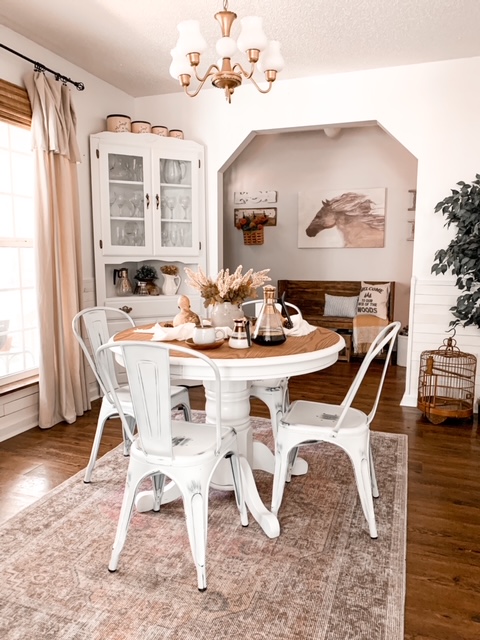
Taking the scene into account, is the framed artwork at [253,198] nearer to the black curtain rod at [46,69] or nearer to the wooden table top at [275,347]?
the black curtain rod at [46,69]

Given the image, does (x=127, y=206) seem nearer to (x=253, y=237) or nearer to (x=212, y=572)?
(x=253, y=237)

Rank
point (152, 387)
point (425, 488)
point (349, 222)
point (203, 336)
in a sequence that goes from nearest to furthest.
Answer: point (152, 387)
point (203, 336)
point (425, 488)
point (349, 222)

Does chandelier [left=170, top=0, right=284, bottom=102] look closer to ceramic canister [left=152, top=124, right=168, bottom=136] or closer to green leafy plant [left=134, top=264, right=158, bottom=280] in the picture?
ceramic canister [left=152, top=124, right=168, bottom=136]

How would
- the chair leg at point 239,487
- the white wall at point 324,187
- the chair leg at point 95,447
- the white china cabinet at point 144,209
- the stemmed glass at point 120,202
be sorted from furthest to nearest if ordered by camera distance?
the white wall at point 324,187 → the stemmed glass at point 120,202 → the white china cabinet at point 144,209 → the chair leg at point 95,447 → the chair leg at point 239,487

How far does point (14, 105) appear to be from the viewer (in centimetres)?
308

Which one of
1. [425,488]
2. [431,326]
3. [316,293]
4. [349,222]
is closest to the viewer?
[425,488]

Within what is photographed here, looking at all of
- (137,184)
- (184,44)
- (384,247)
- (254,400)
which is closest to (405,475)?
(254,400)

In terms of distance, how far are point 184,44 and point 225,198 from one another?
4.30m

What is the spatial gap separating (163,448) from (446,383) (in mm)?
2777

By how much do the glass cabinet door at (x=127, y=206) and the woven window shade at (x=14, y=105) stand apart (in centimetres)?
89

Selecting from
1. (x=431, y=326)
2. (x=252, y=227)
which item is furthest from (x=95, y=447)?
(x=252, y=227)

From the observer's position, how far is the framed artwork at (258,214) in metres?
6.29

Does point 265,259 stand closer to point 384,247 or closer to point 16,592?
point 384,247

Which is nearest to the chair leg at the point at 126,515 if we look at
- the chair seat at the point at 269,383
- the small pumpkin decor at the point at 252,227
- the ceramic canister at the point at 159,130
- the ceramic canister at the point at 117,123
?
the chair seat at the point at 269,383
